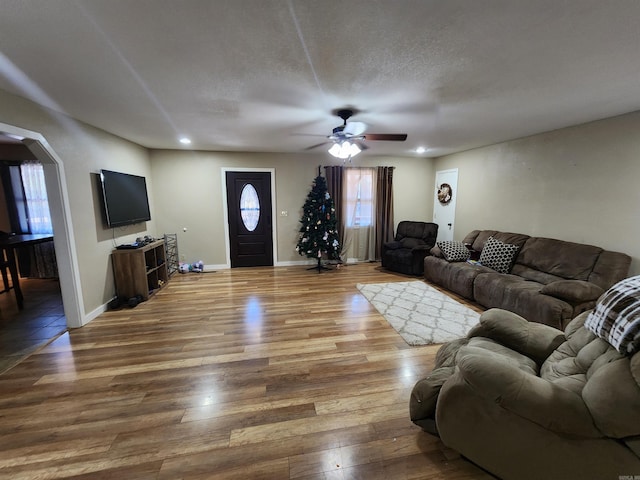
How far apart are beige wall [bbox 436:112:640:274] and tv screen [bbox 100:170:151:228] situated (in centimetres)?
634

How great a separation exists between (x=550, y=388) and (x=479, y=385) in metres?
0.31

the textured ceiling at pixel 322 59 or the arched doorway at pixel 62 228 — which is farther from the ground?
the textured ceiling at pixel 322 59

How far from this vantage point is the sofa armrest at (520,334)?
1780mm

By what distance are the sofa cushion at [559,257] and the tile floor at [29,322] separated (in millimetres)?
6242

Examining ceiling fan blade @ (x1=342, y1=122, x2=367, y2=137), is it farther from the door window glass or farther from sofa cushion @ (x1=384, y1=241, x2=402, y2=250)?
the door window glass

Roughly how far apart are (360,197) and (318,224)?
1332 mm

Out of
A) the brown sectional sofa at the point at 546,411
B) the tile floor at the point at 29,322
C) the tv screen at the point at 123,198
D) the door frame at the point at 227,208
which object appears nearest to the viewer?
the brown sectional sofa at the point at 546,411

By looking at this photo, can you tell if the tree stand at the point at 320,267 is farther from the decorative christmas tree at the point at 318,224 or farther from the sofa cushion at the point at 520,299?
the sofa cushion at the point at 520,299

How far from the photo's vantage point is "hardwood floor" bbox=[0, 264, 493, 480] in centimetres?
154

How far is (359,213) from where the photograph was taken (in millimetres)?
6180

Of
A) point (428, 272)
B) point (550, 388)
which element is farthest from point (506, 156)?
point (550, 388)

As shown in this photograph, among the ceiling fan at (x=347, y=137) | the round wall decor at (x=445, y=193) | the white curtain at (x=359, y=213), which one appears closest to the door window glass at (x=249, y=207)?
the white curtain at (x=359, y=213)

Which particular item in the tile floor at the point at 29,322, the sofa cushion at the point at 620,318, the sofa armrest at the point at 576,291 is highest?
the sofa cushion at the point at 620,318

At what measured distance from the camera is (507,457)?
4.40 feet
